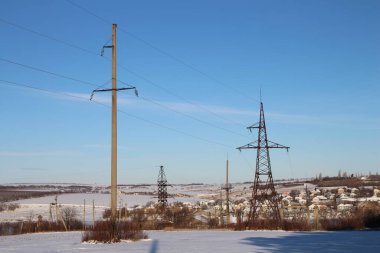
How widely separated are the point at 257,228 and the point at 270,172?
10184 millimetres

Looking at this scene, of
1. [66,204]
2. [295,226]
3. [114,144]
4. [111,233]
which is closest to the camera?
[111,233]

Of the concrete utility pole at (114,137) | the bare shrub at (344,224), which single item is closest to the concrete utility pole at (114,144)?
the concrete utility pole at (114,137)

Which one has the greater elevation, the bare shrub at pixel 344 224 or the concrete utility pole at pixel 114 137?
the concrete utility pole at pixel 114 137

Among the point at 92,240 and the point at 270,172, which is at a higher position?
the point at 270,172

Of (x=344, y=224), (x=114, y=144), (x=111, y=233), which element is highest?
(x=114, y=144)

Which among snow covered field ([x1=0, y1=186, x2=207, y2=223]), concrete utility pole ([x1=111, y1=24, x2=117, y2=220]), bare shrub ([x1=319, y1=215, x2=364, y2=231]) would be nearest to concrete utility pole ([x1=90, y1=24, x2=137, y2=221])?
concrete utility pole ([x1=111, y1=24, x2=117, y2=220])

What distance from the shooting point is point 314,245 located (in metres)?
16.5

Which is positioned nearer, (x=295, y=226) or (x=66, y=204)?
(x=295, y=226)

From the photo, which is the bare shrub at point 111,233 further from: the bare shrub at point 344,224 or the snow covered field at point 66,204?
the bare shrub at point 344,224

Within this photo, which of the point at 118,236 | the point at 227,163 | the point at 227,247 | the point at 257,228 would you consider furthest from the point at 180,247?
the point at 227,163

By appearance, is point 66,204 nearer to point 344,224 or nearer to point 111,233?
point 344,224

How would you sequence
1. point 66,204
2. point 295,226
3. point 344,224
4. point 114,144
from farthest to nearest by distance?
1. point 66,204
2. point 344,224
3. point 295,226
4. point 114,144

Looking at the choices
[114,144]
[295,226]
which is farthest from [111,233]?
[295,226]

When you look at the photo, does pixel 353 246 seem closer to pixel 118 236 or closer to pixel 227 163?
pixel 118 236
